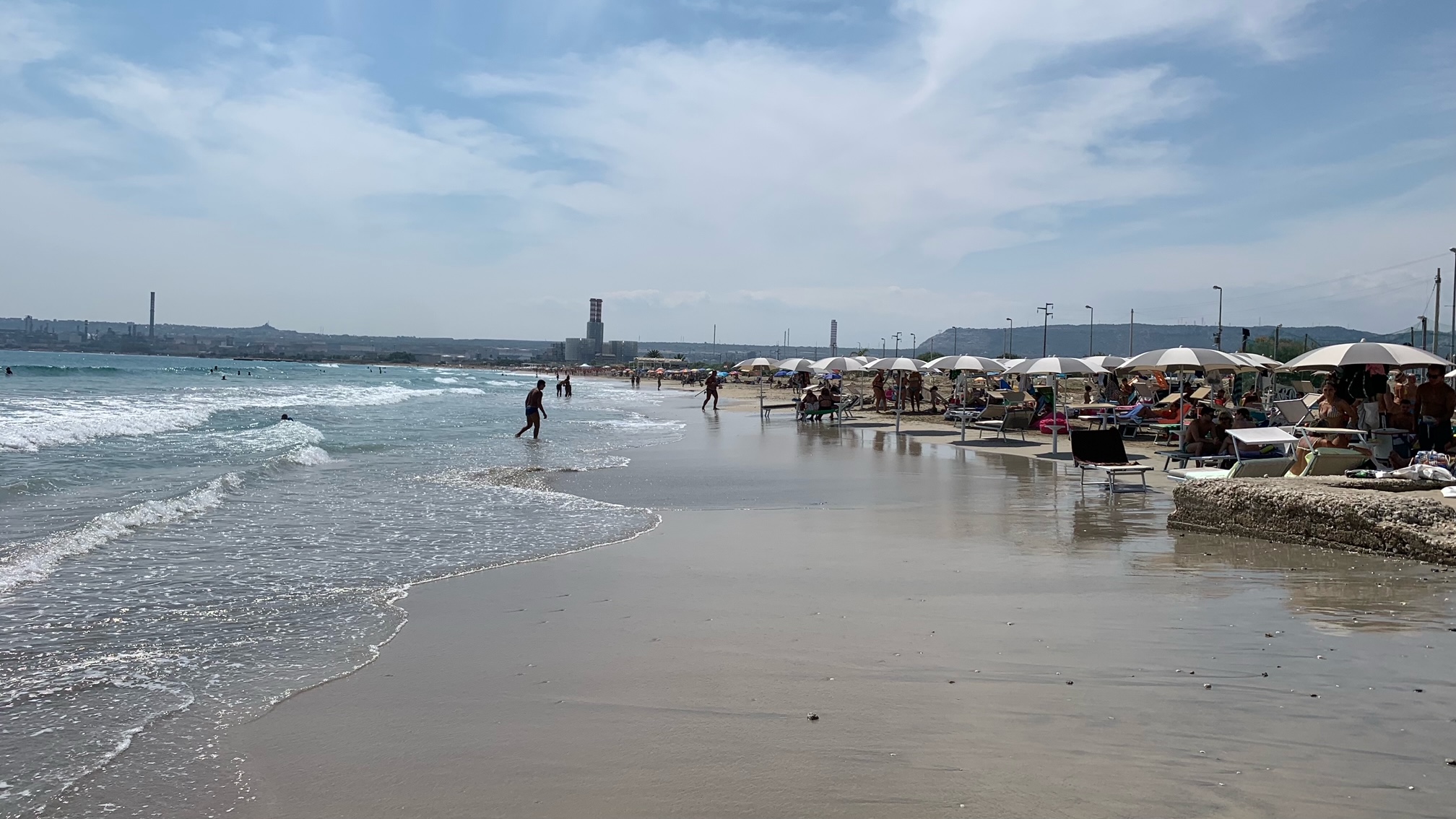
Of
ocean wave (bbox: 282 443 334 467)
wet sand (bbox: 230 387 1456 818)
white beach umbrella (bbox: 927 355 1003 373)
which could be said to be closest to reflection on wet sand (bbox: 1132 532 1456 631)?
wet sand (bbox: 230 387 1456 818)

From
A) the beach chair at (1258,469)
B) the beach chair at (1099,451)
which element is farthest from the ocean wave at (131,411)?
the beach chair at (1258,469)

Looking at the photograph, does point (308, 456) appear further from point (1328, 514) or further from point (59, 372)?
point (59, 372)

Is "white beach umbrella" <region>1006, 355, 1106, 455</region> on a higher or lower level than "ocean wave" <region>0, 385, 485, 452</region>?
higher

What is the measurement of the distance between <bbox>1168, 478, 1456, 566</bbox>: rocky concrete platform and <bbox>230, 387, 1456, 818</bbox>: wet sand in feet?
0.62

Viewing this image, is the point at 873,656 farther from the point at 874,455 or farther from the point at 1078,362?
the point at 1078,362

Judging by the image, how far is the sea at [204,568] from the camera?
3730 millimetres

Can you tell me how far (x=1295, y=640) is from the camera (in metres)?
4.82

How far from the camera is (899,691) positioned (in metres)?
4.20

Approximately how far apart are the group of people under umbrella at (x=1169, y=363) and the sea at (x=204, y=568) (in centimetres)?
804

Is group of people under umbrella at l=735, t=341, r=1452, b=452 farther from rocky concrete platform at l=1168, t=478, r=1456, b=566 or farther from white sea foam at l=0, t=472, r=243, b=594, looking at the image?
white sea foam at l=0, t=472, r=243, b=594

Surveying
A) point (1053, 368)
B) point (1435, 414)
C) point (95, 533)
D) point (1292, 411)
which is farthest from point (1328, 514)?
point (1053, 368)

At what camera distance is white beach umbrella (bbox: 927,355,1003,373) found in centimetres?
2289

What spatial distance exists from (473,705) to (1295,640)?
159 inches

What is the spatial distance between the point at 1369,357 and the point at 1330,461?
2.89 metres
